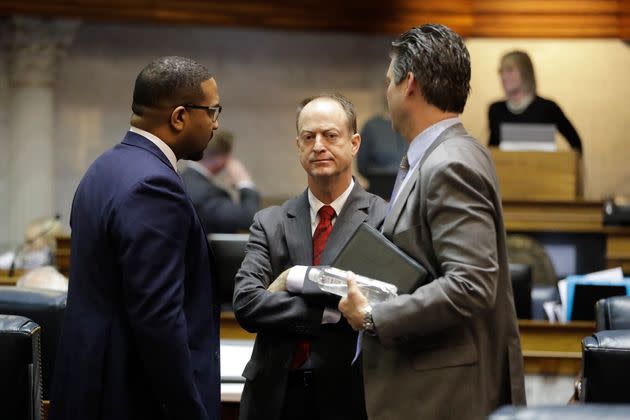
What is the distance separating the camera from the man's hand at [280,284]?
284 cm

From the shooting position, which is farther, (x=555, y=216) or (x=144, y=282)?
(x=555, y=216)

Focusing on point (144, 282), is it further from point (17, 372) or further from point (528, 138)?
point (528, 138)

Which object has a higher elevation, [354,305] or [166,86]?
[166,86]

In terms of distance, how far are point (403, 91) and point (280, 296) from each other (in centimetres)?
66

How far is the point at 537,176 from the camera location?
8016 mm

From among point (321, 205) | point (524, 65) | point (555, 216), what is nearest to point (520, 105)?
point (524, 65)

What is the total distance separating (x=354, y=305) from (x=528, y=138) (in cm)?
578

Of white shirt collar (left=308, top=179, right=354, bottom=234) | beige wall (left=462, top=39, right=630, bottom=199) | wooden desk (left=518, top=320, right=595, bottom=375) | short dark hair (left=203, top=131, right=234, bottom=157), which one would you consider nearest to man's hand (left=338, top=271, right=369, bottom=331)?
white shirt collar (left=308, top=179, right=354, bottom=234)

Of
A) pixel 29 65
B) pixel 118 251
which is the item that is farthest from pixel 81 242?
pixel 29 65

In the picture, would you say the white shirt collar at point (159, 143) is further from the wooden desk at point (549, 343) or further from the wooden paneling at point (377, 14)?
the wooden paneling at point (377, 14)

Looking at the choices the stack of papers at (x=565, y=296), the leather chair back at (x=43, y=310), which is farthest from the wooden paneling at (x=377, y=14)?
the leather chair back at (x=43, y=310)

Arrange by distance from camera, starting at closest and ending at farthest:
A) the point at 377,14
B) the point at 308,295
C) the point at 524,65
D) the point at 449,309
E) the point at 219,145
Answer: the point at 449,309 → the point at 308,295 → the point at 219,145 → the point at 524,65 → the point at 377,14

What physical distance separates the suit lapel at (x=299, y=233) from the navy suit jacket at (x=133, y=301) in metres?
0.36

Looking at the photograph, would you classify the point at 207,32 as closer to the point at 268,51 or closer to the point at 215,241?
the point at 268,51
